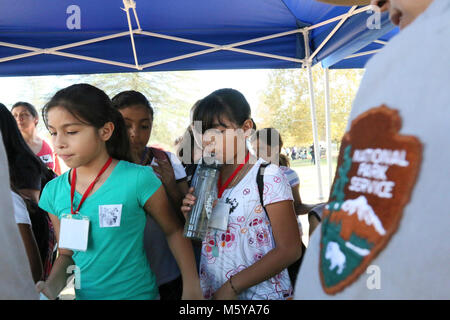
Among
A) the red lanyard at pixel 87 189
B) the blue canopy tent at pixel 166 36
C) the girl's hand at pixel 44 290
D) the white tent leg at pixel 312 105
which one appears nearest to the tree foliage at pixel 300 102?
the white tent leg at pixel 312 105

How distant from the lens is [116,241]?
4.14 ft

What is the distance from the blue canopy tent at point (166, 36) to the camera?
372 cm

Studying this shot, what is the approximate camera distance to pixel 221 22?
4043 millimetres

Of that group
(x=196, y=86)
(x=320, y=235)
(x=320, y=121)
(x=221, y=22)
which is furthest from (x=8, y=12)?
(x=196, y=86)

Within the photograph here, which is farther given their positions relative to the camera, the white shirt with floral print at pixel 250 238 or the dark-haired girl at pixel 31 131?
the dark-haired girl at pixel 31 131

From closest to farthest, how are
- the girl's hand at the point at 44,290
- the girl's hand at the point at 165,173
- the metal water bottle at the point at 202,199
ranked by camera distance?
the girl's hand at the point at 44,290 < the metal water bottle at the point at 202,199 < the girl's hand at the point at 165,173

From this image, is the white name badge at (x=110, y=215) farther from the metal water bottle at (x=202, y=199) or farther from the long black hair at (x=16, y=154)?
the long black hair at (x=16, y=154)

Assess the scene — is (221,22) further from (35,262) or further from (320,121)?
(320,121)

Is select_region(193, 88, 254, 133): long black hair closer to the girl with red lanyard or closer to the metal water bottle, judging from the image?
the girl with red lanyard

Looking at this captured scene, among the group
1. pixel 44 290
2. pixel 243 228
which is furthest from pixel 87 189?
pixel 243 228

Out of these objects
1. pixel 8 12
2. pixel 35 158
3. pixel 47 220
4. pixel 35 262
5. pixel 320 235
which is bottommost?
pixel 35 262

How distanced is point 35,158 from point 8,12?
2488 mm

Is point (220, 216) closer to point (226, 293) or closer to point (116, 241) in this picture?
point (226, 293)

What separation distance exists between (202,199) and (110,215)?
1.02 ft
